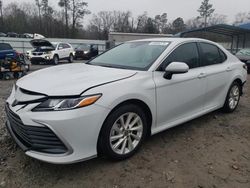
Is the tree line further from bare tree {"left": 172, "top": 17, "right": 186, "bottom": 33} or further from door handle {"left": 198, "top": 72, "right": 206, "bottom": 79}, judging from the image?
door handle {"left": 198, "top": 72, "right": 206, "bottom": 79}

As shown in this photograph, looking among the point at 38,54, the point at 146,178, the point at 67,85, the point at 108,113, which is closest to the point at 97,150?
the point at 108,113

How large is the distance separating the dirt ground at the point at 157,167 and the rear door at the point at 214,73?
2.55 ft

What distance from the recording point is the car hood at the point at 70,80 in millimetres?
2631

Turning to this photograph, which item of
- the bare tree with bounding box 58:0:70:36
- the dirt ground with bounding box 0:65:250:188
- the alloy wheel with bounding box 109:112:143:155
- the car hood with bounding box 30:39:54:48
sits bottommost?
the dirt ground with bounding box 0:65:250:188

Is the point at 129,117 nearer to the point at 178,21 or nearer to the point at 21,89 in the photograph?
the point at 21,89

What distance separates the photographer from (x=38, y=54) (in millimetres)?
17125

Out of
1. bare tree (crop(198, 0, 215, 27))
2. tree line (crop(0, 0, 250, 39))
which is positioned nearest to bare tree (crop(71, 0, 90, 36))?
tree line (crop(0, 0, 250, 39))

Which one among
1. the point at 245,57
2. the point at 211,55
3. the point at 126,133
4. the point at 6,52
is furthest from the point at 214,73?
the point at 245,57

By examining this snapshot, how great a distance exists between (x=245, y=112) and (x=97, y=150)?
12.2ft

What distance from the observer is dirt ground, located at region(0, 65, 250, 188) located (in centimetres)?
269

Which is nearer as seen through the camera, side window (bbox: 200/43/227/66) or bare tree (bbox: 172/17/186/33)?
side window (bbox: 200/43/227/66)

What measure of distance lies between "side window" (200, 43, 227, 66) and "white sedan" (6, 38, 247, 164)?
0.02m

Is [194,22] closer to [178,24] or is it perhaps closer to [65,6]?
[178,24]

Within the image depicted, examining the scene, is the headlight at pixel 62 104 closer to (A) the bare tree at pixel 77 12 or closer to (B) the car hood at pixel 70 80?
(B) the car hood at pixel 70 80
